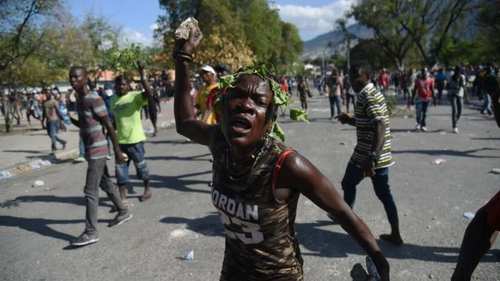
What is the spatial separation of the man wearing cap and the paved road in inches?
49.5

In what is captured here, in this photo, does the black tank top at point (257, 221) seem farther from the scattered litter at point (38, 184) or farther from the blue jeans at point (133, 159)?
the scattered litter at point (38, 184)

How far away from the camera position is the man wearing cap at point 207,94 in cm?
664

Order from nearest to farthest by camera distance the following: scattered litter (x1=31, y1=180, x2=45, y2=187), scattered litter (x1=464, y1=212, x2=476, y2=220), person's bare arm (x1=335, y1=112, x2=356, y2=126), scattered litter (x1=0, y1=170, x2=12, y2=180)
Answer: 1. person's bare arm (x1=335, y1=112, x2=356, y2=126)
2. scattered litter (x1=464, y1=212, x2=476, y2=220)
3. scattered litter (x1=31, y1=180, x2=45, y2=187)
4. scattered litter (x1=0, y1=170, x2=12, y2=180)

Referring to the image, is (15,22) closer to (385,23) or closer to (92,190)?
(92,190)

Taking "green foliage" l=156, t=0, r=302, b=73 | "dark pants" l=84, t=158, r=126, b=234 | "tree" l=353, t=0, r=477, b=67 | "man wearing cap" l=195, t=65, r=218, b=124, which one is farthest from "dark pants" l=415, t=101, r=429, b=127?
"tree" l=353, t=0, r=477, b=67

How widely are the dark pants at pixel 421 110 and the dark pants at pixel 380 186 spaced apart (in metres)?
8.30

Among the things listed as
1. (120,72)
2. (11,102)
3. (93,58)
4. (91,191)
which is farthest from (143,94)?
(93,58)

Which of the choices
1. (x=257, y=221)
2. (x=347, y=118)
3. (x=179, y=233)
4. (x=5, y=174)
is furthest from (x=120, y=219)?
(x=5, y=174)

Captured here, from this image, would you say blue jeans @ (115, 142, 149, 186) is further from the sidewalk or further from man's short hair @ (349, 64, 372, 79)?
the sidewalk

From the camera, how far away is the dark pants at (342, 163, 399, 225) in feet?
14.1

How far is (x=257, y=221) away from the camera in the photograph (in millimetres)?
1943

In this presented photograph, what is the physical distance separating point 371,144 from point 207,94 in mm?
3578

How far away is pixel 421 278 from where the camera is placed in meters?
3.71

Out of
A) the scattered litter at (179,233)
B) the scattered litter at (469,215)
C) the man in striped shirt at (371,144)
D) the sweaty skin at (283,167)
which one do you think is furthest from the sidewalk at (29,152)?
the sweaty skin at (283,167)
